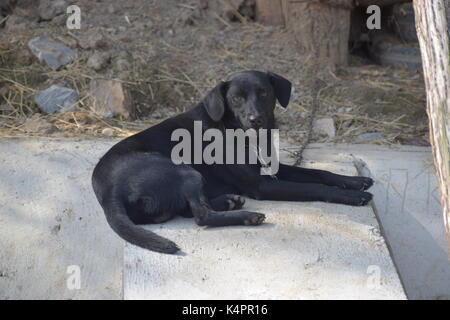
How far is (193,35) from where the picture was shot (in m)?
7.19

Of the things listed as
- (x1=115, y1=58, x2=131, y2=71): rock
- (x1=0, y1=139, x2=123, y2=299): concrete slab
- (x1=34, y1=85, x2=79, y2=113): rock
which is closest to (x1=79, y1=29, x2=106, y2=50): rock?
(x1=115, y1=58, x2=131, y2=71): rock

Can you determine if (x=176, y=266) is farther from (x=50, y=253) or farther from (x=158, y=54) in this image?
(x=158, y=54)

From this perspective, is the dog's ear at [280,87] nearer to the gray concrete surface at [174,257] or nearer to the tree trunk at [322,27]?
the gray concrete surface at [174,257]

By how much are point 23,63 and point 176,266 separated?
3.64m

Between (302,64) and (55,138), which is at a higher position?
(302,64)

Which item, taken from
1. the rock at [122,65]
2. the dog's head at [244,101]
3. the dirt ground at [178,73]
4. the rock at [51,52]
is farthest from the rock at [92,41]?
the dog's head at [244,101]

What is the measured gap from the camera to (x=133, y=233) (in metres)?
3.89

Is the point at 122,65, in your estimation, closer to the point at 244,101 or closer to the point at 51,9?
the point at 51,9

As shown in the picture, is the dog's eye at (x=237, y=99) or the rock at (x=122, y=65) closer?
the dog's eye at (x=237, y=99)

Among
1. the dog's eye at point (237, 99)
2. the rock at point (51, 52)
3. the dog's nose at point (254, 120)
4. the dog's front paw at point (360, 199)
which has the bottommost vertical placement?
the rock at point (51, 52)

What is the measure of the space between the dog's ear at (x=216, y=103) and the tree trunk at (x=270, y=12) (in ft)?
9.26

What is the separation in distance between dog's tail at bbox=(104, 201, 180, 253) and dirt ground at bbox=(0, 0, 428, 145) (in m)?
1.89

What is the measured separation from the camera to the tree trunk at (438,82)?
329 centimetres

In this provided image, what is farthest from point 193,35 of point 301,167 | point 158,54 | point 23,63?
point 301,167
